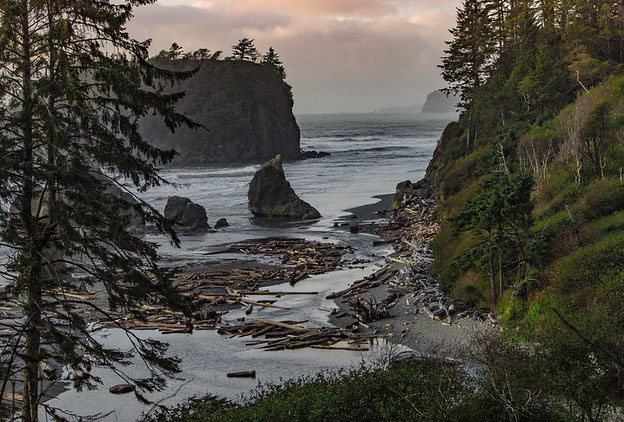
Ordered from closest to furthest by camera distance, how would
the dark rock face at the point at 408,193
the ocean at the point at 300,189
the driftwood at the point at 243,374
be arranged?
1. the driftwood at the point at 243,374
2. the ocean at the point at 300,189
3. the dark rock face at the point at 408,193

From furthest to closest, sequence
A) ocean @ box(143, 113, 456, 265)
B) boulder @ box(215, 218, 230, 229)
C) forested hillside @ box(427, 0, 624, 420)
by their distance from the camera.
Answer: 1. boulder @ box(215, 218, 230, 229)
2. ocean @ box(143, 113, 456, 265)
3. forested hillside @ box(427, 0, 624, 420)

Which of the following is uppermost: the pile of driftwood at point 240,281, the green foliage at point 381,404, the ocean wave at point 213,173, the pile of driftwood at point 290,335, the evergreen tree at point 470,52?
the evergreen tree at point 470,52

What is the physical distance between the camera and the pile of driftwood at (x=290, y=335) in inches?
707

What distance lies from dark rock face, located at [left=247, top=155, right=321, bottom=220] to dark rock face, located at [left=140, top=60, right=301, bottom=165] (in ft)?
186

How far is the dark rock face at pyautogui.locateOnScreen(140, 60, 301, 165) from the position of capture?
10412 centimetres

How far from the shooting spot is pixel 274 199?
45406 mm

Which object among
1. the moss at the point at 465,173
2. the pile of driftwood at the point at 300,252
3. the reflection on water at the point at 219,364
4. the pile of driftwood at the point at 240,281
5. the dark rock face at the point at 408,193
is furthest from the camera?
the dark rock face at the point at 408,193

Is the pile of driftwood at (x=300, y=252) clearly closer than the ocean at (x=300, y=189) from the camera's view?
Yes

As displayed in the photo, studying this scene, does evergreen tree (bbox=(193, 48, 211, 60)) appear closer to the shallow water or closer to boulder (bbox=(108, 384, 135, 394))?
the shallow water

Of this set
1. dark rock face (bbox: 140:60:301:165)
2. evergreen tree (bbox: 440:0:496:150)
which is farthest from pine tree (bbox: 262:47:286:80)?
evergreen tree (bbox: 440:0:496:150)

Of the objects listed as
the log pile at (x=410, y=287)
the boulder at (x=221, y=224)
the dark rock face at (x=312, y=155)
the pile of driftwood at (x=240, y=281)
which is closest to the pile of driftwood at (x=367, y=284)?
the log pile at (x=410, y=287)

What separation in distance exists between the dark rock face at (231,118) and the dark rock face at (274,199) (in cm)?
5672

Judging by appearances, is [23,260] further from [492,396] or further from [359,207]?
[359,207]

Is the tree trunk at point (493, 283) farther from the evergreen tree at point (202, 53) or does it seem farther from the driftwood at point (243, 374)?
the evergreen tree at point (202, 53)
